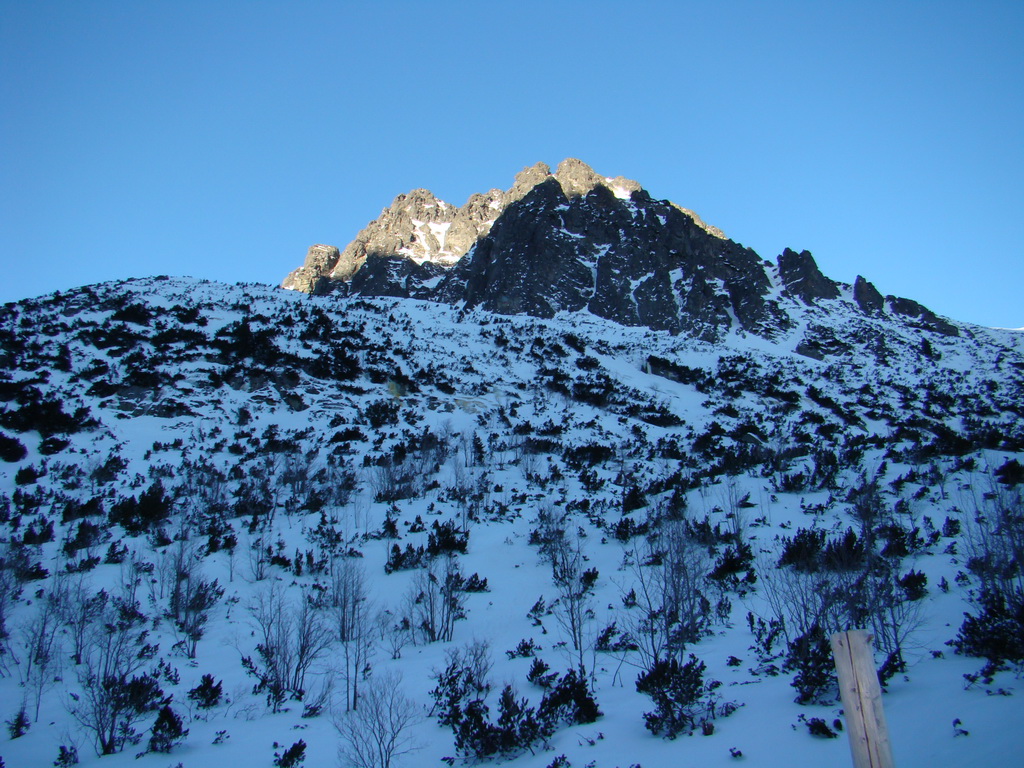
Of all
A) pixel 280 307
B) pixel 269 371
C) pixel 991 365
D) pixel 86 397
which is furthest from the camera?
pixel 991 365

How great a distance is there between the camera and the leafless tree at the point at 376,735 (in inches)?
376

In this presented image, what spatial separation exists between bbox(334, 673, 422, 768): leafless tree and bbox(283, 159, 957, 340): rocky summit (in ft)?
232

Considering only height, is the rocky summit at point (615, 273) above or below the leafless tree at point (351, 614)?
above

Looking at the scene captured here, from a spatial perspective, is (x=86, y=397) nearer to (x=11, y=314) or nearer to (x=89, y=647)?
(x=11, y=314)

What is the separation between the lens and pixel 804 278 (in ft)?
310

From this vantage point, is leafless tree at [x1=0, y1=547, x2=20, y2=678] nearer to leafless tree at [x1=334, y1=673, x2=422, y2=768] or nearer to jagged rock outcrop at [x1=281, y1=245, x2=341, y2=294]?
leafless tree at [x1=334, y1=673, x2=422, y2=768]

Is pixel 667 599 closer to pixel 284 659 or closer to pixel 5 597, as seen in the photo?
pixel 284 659

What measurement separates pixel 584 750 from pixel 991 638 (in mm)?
8127

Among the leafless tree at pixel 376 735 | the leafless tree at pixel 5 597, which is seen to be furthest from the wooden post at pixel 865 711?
the leafless tree at pixel 5 597

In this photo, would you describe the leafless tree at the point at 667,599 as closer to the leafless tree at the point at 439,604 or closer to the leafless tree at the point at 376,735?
the leafless tree at the point at 376,735

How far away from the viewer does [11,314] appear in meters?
39.9

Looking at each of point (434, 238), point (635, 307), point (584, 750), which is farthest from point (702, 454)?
point (434, 238)

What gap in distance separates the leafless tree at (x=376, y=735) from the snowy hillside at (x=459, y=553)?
6.6 inches

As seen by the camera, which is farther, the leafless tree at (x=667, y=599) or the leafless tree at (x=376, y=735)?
the leafless tree at (x=667, y=599)
